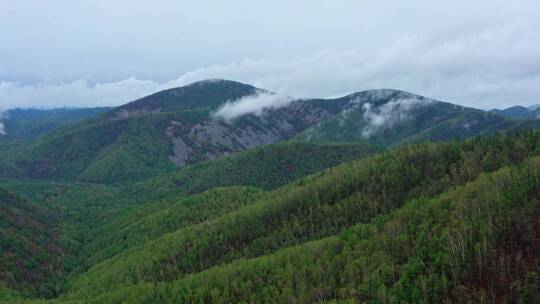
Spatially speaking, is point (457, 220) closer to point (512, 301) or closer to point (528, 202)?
point (528, 202)

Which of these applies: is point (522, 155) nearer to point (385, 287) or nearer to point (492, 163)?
point (492, 163)

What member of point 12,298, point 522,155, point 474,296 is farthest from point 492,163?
point 12,298

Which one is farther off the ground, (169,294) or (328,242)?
(328,242)

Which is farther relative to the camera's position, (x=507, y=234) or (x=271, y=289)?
(x=271, y=289)

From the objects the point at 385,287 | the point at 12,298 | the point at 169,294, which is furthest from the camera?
the point at 12,298

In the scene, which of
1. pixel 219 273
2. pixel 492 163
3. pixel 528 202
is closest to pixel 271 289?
pixel 219 273

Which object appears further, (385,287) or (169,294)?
(169,294)

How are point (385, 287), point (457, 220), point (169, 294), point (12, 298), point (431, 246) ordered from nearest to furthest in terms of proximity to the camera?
1. point (385, 287)
2. point (431, 246)
3. point (457, 220)
4. point (169, 294)
5. point (12, 298)

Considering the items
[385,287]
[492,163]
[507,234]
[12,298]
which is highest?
[492,163]

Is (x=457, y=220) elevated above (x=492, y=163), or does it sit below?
below
